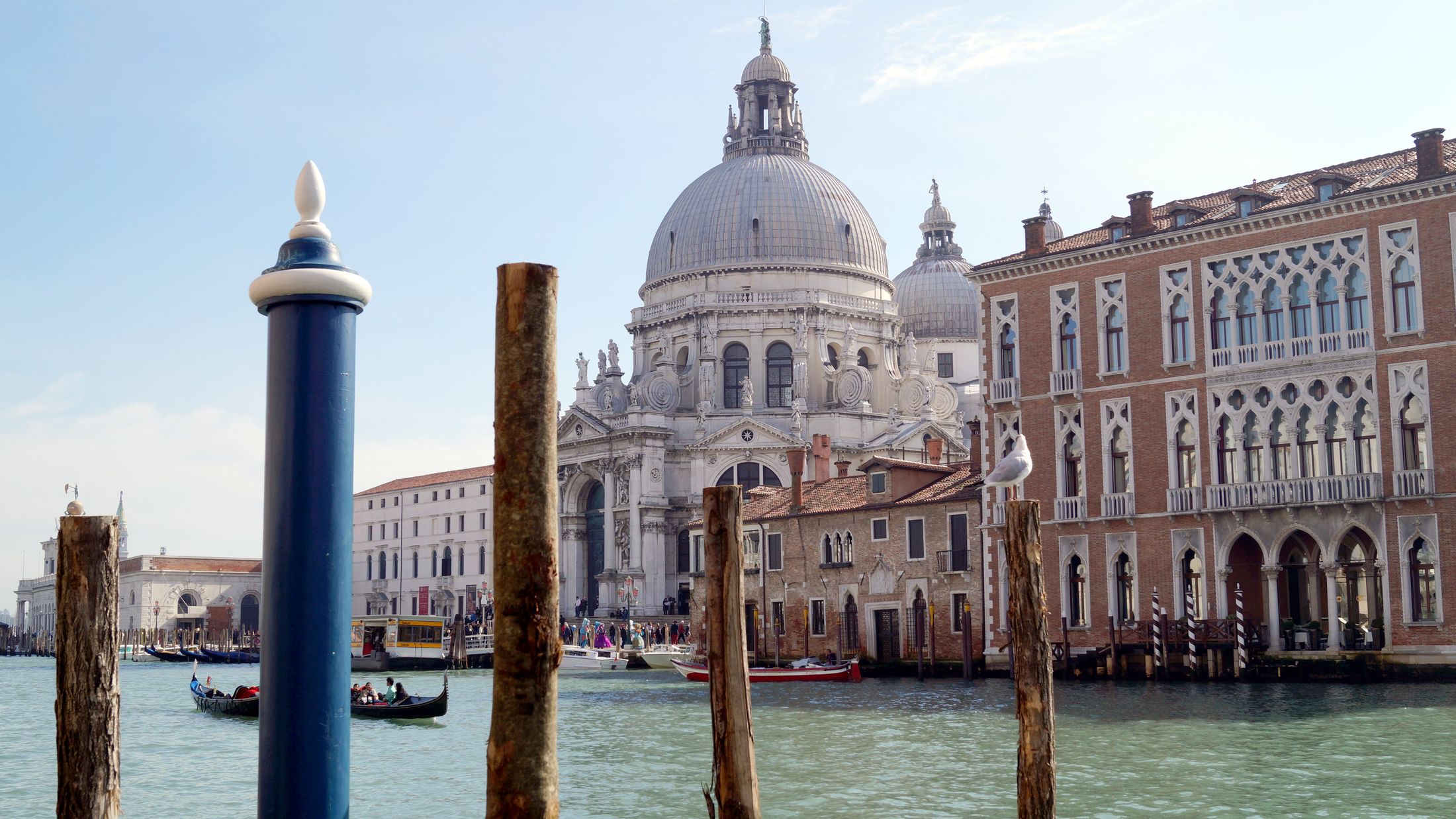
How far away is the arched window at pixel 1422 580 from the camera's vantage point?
25.3 meters

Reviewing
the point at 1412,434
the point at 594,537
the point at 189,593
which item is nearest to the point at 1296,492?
the point at 1412,434

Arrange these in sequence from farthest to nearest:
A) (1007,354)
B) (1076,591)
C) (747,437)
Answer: (747,437), (1007,354), (1076,591)

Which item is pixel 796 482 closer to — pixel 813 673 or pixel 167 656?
pixel 813 673

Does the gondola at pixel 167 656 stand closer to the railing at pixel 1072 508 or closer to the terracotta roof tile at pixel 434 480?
the terracotta roof tile at pixel 434 480

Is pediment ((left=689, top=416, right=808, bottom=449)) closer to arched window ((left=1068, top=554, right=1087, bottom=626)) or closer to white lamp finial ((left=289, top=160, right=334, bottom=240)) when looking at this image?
arched window ((left=1068, top=554, right=1087, bottom=626))

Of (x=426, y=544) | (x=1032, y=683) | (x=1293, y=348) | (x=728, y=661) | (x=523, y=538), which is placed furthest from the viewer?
(x=426, y=544)

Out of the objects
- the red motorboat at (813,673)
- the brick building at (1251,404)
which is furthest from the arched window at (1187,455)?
the red motorboat at (813,673)

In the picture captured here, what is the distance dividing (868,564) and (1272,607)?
10.00 m

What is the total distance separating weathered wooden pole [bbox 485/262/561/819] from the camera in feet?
17.6

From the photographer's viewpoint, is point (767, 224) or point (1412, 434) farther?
point (767, 224)

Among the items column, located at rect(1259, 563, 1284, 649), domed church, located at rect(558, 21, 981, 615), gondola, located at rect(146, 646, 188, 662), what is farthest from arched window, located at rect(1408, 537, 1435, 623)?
gondola, located at rect(146, 646, 188, 662)

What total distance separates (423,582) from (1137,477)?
50.4 metres

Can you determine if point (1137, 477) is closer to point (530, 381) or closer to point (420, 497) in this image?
point (530, 381)

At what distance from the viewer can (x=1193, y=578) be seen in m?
28.2
